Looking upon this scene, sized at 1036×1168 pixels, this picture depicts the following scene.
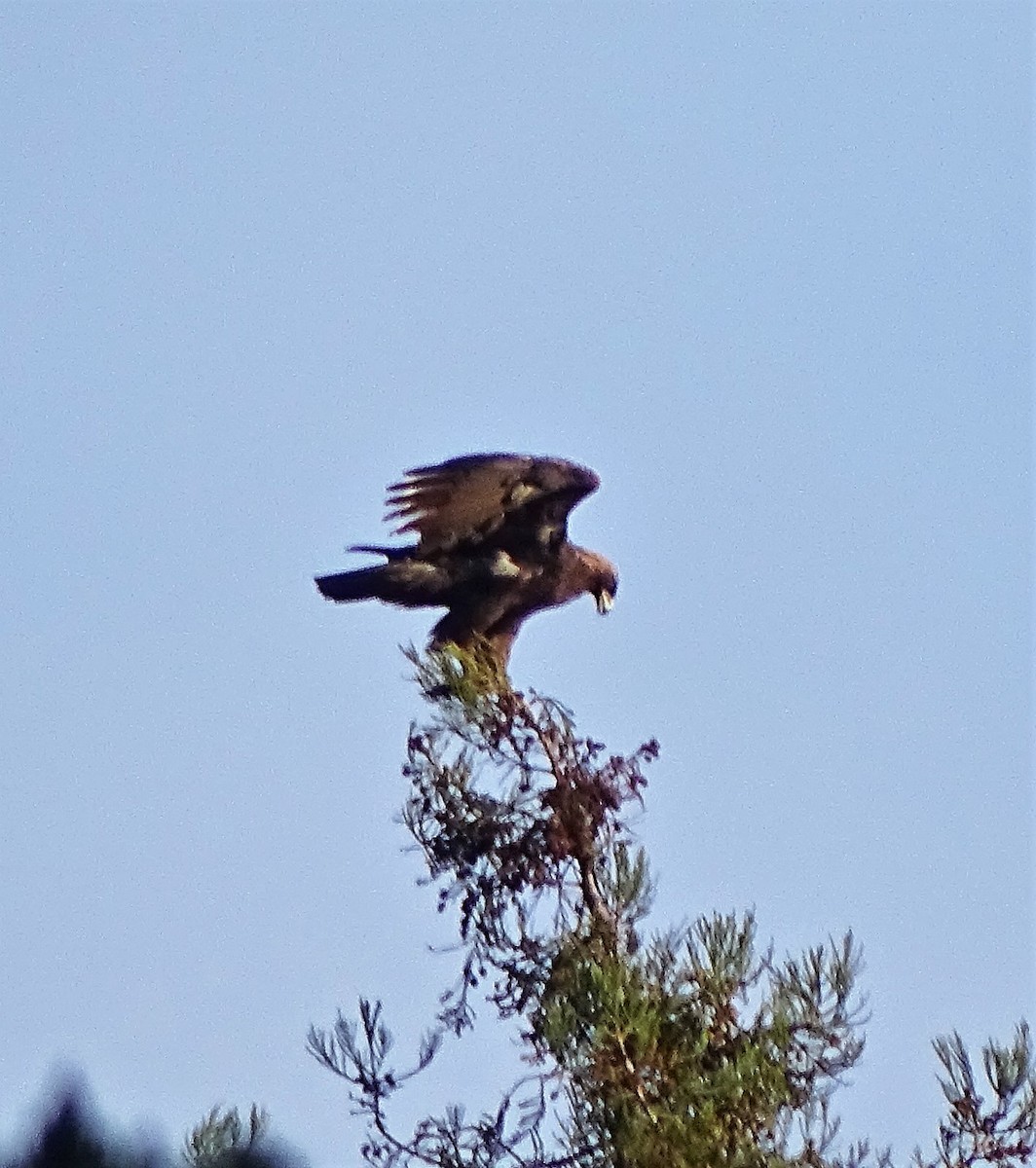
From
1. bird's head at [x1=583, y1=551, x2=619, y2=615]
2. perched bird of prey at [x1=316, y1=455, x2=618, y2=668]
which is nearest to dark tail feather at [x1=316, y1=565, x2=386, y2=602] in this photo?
perched bird of prey at [x1=316, y1=455, x2=618, y2=668]

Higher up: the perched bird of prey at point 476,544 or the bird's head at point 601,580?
the bird's head at point 601,580

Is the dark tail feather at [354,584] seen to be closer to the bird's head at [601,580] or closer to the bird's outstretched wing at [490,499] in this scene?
the bird's outstretched wing at [490,499]

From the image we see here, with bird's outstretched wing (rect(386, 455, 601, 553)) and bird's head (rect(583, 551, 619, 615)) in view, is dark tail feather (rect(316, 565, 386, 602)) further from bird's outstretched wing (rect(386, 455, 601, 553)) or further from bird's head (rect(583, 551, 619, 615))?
bird's head (rect(583, 551, 619, 615))

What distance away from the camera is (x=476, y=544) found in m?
6.41

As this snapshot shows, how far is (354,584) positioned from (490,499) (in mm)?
598

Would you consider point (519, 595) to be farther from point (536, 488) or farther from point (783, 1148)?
point (783, 1148)

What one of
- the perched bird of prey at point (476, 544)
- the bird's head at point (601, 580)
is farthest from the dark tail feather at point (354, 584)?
the bird's head at point (601, 580)

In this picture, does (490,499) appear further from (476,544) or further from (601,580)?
(601,580)

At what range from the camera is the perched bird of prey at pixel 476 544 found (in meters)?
6.30

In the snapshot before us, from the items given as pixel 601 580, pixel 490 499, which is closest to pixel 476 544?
pixel 490 499

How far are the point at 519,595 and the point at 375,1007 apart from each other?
3.45 meters

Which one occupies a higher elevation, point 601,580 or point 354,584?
point 601,580

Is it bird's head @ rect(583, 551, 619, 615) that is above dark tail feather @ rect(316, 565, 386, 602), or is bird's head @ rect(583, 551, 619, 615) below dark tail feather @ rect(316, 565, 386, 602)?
above

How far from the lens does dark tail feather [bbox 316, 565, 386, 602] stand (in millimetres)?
6293
